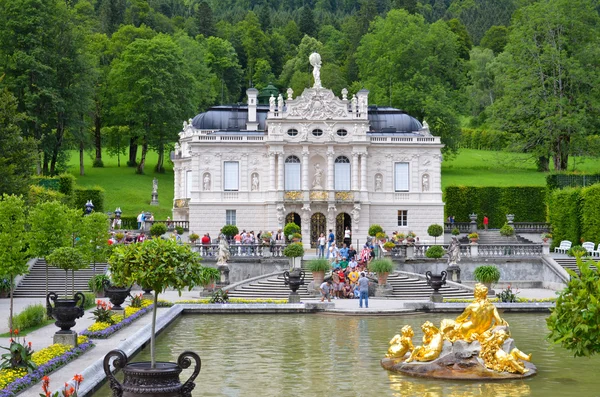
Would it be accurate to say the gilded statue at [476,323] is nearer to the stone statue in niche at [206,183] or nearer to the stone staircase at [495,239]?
the stone staircase at [495,239]

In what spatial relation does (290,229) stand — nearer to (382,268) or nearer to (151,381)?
(382,268)

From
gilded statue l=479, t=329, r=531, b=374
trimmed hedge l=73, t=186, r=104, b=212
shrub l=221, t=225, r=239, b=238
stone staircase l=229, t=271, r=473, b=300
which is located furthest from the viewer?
trimmed hedge l=73, t=186, r=104, b=212

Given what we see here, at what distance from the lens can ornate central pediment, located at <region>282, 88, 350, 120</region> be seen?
53.2 meters

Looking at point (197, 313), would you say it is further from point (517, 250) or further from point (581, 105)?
point (581, 105)

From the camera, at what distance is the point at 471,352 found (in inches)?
762

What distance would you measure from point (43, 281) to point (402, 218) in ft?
74.7

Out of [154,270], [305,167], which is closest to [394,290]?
[305,167]

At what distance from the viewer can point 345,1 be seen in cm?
14850

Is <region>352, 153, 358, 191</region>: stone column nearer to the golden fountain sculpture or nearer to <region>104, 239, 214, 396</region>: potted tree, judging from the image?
the golden fountain sculpture

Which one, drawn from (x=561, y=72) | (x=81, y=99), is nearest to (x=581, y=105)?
(x=561, y=72)

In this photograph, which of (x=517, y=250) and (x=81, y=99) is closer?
(x=517, y=250)

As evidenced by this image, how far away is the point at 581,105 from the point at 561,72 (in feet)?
8.72

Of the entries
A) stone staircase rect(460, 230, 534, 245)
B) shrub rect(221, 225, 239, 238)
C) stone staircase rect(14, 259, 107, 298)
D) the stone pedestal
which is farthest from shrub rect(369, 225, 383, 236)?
the stone pedestal

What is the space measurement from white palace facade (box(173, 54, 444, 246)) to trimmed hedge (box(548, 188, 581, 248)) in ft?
22.5
